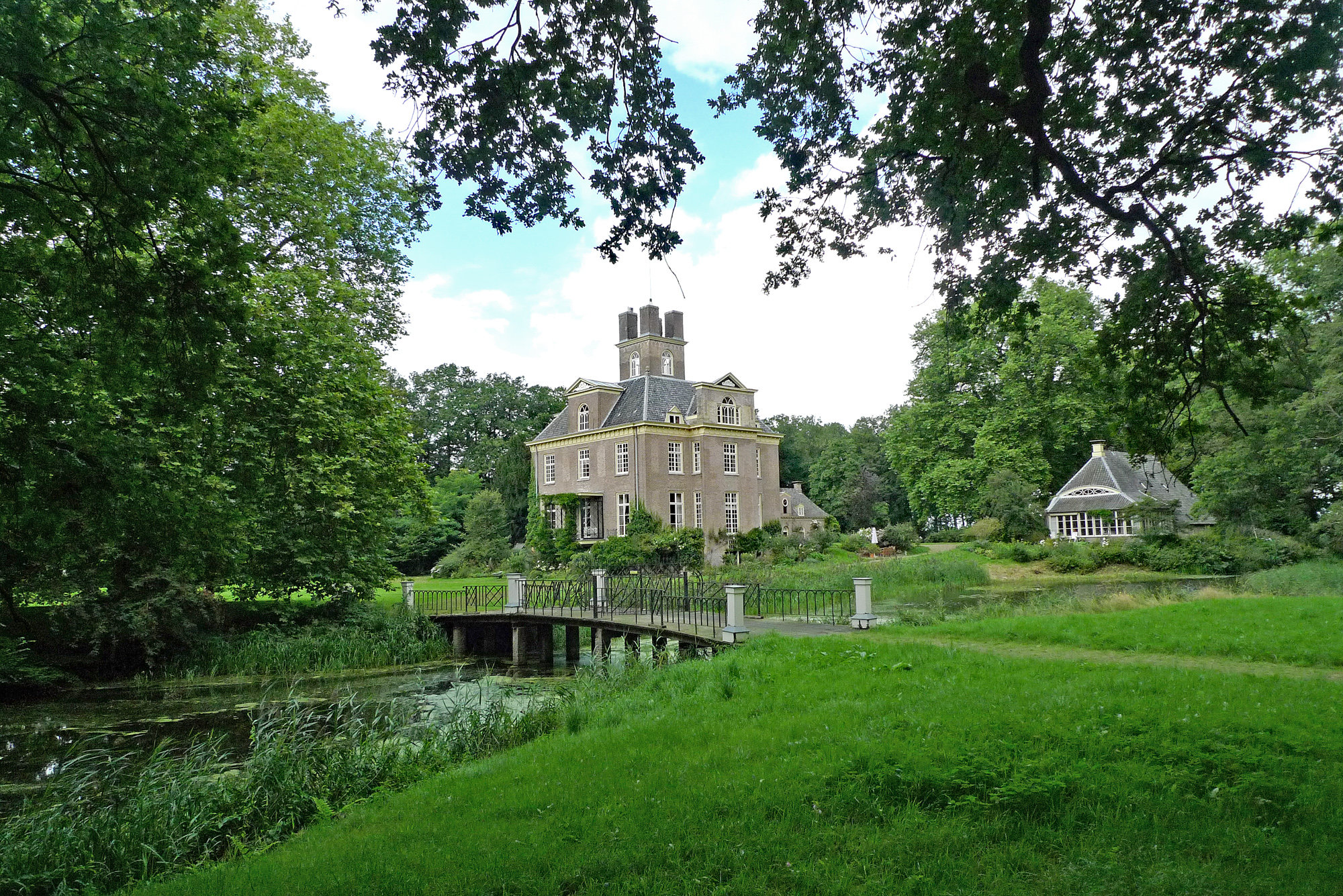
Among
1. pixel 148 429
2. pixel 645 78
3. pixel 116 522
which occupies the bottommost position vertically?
pixel 116 522

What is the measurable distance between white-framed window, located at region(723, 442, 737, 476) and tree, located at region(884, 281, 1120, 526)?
1125 centimetres

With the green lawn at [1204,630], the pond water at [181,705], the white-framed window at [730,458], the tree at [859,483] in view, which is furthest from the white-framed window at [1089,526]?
the pond water at [181,705]

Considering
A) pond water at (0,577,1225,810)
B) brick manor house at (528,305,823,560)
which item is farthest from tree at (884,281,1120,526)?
pond water at (0,577,1225,810)

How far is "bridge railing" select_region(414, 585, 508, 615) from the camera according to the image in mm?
23750

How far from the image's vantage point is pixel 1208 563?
30172 millimetres

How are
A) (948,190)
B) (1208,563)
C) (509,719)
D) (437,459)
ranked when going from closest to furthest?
(948,190), (509,719), (1208,563), (437,459)

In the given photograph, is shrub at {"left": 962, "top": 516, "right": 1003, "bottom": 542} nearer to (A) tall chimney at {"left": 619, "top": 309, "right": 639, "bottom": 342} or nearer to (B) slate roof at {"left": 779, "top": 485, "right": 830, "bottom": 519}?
(B) slate roof at {"left": 779, "top": 485, "right": 830, "bottom": 519}

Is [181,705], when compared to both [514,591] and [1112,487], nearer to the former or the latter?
[514,591]

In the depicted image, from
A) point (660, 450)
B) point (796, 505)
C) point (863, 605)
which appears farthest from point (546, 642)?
point (796, 505)

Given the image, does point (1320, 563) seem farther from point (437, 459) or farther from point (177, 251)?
point (437, 459)

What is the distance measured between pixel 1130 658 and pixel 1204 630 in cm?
225

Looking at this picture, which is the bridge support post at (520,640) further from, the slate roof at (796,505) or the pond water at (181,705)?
the slate roof at (796,505)

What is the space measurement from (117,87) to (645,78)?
3.48 metres

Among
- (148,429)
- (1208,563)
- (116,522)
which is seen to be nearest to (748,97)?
(116,522)
